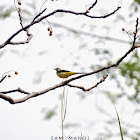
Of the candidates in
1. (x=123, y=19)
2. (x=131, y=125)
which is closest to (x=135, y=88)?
(x=131, y=125)

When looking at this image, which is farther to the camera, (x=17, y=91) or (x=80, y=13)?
(x=80, y=13)

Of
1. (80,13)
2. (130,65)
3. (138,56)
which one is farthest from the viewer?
(138,56)

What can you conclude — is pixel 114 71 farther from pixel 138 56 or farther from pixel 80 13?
pixel 80 13

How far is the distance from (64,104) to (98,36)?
18.0 ft

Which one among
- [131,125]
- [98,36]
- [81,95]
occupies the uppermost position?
[98,36]

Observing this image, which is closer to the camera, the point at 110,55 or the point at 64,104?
the point at 64,104

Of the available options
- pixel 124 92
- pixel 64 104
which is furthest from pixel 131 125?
pixel 64 104

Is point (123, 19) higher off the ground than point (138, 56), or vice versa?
point (123, 19)

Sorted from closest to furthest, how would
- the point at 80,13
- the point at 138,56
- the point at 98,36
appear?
the point at 80,13 → the point at 138,56 → the point at 98,36

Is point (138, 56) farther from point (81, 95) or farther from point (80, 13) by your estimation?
point (80, 13)

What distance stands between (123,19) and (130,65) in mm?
1313

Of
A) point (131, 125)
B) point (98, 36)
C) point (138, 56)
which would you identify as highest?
point (98, 36)

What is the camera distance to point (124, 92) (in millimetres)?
6520

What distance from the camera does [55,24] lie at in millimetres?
7223
